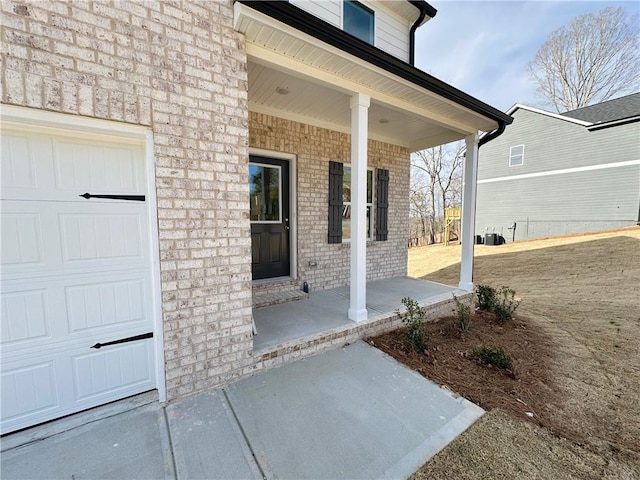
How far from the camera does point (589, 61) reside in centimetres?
1536

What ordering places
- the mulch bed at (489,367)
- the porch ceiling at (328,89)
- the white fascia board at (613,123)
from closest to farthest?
the mulch bed at (489,367)
the porch ceiling at (328,89)
the white fascia board at (613,123)

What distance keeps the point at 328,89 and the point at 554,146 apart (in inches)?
552

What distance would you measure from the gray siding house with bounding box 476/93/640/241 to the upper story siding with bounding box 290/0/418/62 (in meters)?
11.3

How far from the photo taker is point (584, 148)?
1153 centimetres

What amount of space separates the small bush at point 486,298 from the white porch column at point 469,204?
0.75 feet

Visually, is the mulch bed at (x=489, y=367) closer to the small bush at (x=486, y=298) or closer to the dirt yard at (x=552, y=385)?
the dirt yard at (x=552, y=385)

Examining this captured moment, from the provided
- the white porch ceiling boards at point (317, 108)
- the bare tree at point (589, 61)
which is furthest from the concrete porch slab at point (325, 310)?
the bare tree at point (589, 61)

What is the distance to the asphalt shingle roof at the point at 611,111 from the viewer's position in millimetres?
10828

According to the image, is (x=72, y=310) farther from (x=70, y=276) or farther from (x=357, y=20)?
(x=357, y=20)

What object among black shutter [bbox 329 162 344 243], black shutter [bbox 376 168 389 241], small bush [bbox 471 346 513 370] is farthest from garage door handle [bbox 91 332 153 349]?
black shutter [bbox 376 168 389 241]

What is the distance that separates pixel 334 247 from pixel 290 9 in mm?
3425

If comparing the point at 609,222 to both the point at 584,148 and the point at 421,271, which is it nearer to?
the point at 584,148

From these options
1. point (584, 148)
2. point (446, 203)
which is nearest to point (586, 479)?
point (584, 148)

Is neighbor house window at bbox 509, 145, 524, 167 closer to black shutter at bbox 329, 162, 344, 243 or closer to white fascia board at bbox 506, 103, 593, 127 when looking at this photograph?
white fascia board at bbox 506, 103, 593, 127
